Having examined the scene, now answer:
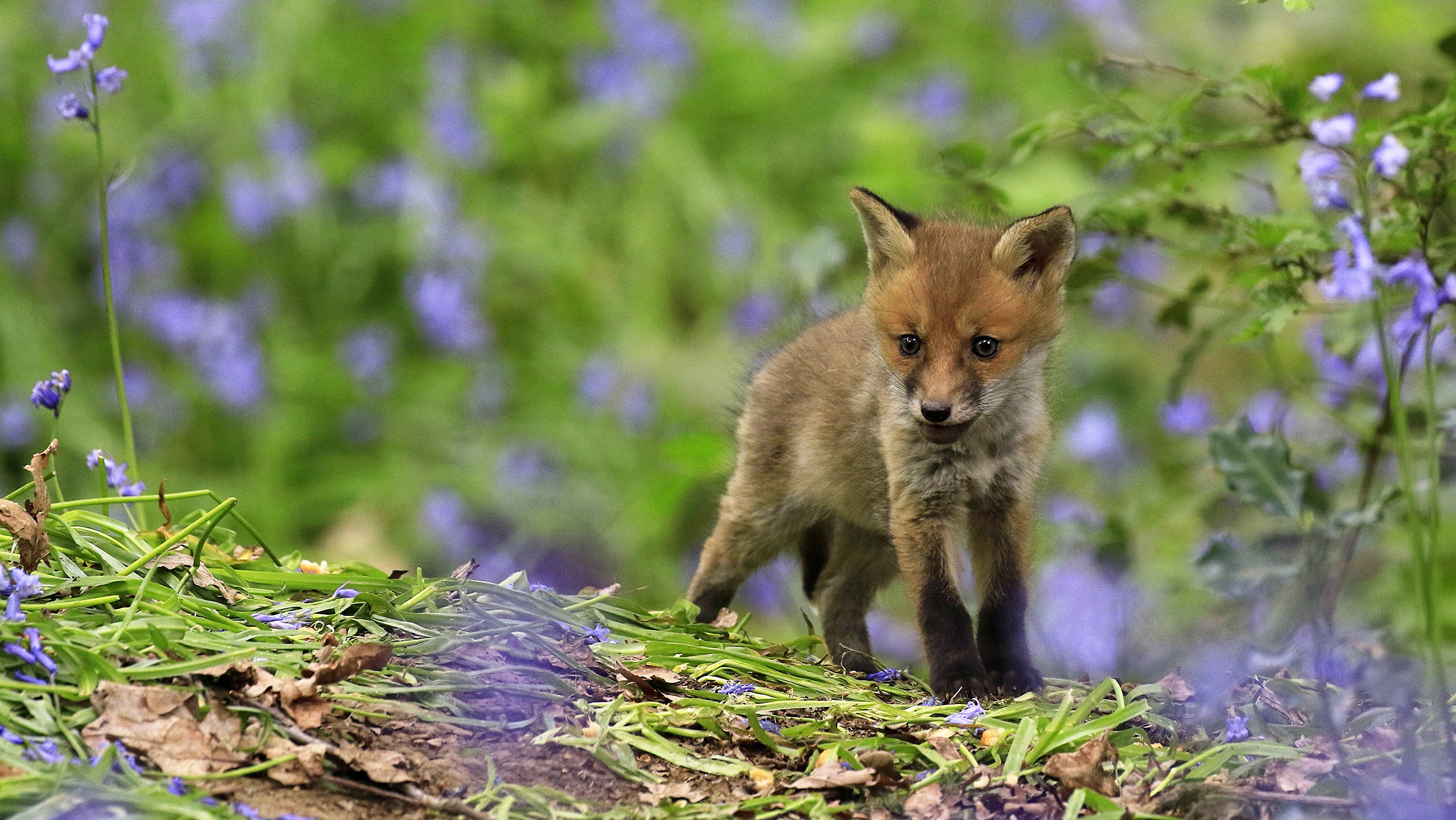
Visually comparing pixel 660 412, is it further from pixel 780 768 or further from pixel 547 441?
pixel 780 768

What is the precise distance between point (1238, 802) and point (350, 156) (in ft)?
20.7

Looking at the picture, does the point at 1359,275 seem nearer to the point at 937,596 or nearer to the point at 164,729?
the point at 937,596

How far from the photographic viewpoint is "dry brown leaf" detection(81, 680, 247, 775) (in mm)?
2377

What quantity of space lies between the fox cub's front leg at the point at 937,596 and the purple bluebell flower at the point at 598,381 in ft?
11.3

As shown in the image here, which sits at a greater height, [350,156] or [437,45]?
[437,45]

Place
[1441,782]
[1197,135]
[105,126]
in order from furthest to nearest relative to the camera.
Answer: [105,126]
[1197,135]
[1441,782]

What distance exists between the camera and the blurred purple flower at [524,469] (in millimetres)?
6676

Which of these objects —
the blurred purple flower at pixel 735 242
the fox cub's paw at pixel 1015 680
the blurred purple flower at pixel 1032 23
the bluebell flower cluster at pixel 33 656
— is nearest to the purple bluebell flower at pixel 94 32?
the bluebell flower cluster at pixel 33 656

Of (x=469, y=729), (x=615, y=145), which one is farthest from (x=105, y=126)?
(x=469, y=729)

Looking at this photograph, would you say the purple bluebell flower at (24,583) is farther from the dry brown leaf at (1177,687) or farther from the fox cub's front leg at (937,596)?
the dry brown leaf at (1177,687)

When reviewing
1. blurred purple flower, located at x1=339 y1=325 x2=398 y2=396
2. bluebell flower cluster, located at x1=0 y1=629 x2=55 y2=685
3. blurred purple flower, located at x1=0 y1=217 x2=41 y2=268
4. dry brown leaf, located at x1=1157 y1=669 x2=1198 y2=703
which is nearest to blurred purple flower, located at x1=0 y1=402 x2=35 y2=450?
blurred purple flower, located at x1=0 y1=217 x2=41 y2=268

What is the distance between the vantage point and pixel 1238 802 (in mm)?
2672

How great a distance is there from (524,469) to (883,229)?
335 centimetres

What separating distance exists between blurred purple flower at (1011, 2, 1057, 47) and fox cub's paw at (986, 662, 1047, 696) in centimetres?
596
